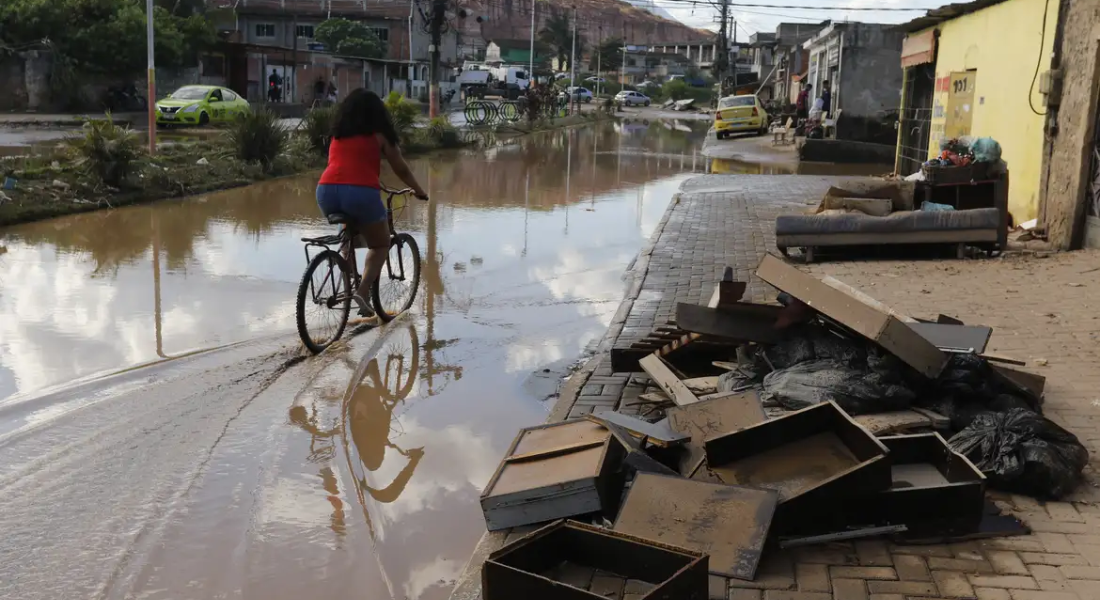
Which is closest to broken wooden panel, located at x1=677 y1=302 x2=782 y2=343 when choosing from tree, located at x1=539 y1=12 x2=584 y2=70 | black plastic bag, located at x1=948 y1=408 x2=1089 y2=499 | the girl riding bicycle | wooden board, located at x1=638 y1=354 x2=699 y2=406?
wooden board, located at x1=638 y1=354 x2=699 y2=406

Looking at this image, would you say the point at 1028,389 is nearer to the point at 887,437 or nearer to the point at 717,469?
the point at 887,437

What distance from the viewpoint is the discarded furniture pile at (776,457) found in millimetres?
3516

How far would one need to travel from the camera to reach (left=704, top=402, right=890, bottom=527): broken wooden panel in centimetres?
391

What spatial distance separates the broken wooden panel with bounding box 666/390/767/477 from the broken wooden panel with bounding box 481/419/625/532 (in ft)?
1.49

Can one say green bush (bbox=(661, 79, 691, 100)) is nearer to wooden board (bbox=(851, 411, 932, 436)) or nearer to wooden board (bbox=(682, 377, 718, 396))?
wooden board (bbox=(682, 377, 718, 396))

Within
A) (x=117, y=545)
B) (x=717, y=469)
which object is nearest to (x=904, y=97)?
(x=717, y=469)

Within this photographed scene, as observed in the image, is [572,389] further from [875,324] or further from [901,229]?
[901,229]

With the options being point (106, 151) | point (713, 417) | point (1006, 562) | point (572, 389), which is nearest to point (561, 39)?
point (106, 151)

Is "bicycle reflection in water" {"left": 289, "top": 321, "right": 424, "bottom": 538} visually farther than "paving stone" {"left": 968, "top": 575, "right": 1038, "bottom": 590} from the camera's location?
Yes

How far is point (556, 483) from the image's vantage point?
3.86 meters

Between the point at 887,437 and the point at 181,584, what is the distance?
291 centimetres

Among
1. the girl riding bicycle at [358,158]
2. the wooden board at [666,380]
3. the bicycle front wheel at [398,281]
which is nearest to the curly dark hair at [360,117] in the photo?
the girl riding bicycle at [358,158]

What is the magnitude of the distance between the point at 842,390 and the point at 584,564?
181 centimetres

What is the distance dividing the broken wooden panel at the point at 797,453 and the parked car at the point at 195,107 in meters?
23.5
